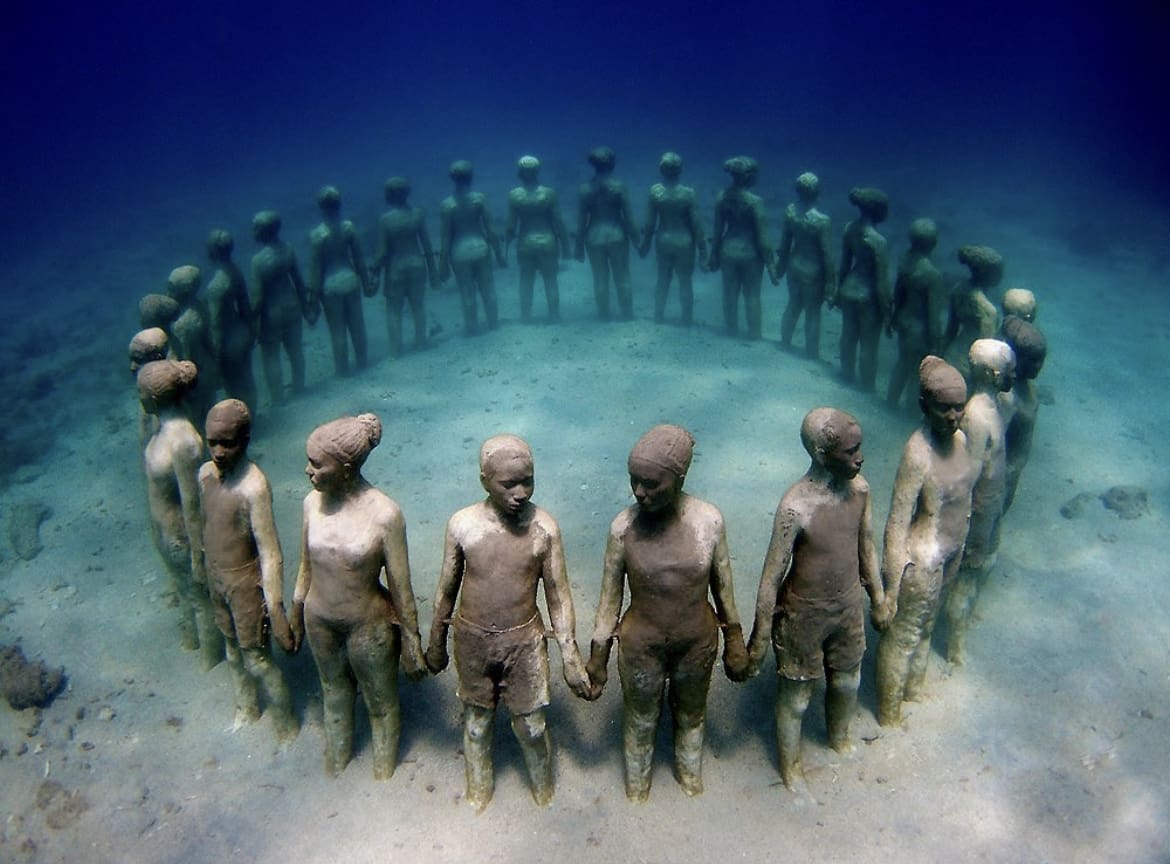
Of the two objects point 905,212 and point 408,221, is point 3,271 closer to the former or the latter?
point 408,221

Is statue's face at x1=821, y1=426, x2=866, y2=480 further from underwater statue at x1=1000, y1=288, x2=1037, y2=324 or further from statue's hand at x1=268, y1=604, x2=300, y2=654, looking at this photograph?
underwater statue at x1=1000, y1=288, x2=1037, y2=324

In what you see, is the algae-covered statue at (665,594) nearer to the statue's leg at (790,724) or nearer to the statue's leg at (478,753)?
the statue's leg at (790,724)

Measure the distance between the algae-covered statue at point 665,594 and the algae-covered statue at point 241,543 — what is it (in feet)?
6.44

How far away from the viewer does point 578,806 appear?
4238mm

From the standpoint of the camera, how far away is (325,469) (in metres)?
3.70

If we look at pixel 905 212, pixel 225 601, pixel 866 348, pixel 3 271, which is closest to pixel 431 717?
pixel 225 601

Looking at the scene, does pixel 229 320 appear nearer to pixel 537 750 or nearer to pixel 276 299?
pixel 276 299

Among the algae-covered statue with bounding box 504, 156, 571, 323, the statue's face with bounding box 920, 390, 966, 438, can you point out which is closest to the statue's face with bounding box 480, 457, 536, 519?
the statue's face with bounding box 920, 390, 966, 438

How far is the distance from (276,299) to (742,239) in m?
6.43

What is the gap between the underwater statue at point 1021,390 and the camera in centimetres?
Result: 544

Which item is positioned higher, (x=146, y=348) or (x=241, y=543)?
(x=146, y=348)

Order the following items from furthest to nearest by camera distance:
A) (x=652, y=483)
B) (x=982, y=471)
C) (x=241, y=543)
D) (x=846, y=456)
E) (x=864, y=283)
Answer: (x=864, y=283) → (x=982, y=471) → (x=241, y=543) → (x=846, y=456) → (x=652, y=483)

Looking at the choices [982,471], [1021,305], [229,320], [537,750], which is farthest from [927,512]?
[229,320]

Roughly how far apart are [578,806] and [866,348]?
711 centimetres
